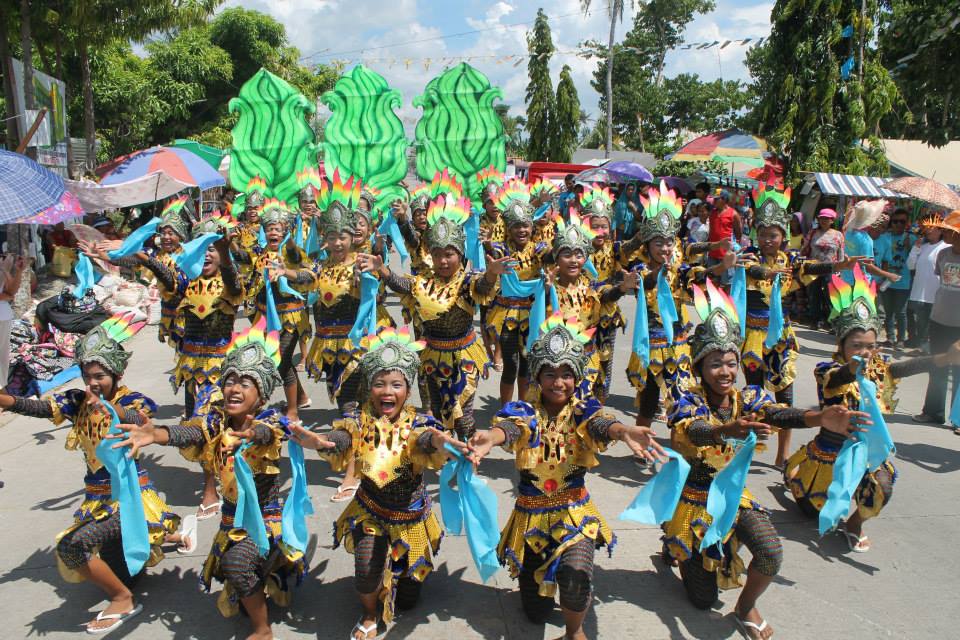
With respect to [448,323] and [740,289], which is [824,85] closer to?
[740,289]

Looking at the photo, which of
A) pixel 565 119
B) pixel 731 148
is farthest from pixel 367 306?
pixel 565 119

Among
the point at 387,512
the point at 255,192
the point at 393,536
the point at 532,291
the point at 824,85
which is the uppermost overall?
the point at 824,85

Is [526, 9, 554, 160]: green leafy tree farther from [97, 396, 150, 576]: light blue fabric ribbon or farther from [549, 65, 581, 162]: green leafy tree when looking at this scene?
[97, 396, 150, 576]: light blue fabric ribbon

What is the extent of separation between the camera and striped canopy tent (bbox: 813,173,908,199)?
10625 millimetres

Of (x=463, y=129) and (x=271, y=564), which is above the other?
(x=463, y=129)

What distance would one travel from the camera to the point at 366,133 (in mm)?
8305

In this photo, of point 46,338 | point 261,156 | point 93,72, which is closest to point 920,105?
point 261,156

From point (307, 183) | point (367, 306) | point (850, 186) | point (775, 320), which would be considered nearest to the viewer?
point (367, 306)

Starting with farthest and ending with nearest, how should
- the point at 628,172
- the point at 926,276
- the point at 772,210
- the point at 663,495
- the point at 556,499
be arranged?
1. the point at 628,172
2. the point at 926,276
3. the point at 772,210
4. the point at 556,499
5. the point at 663,495

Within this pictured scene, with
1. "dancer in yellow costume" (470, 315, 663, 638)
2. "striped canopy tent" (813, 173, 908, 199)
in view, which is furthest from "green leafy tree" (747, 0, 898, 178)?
"dancer in yellow costume" (470, 315, 663, 638)

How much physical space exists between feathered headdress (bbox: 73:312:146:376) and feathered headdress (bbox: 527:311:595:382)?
2.14 metres

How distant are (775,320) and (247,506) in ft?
13.1

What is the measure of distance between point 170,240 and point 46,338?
3.53m

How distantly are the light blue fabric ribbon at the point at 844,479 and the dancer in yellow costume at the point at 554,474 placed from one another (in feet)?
4.13
